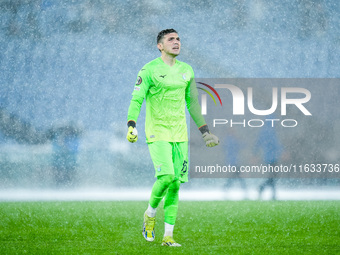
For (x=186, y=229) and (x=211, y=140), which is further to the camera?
(x=186, y=229)

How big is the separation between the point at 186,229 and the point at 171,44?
3.39 meters

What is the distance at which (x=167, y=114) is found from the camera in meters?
7.69

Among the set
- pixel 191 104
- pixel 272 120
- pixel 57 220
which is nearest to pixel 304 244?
pixel 191 104

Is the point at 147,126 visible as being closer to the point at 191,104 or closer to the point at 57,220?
the point at 191,104

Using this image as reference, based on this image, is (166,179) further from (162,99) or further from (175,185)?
(162,99)

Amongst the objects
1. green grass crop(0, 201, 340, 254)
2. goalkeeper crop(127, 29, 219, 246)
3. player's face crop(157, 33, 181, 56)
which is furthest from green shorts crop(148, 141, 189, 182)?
player's face crop(157, 33, 181, 56)

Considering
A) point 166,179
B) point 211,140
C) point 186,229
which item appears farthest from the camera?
point 186,229

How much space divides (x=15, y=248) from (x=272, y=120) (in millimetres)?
7966

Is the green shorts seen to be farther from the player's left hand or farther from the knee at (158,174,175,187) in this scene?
the player's left hand

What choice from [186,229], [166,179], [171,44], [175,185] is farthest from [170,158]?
[186,229]

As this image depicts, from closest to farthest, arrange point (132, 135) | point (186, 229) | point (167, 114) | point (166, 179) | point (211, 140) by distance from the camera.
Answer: point (132, 135) → point (166, 179) → point (167, 114) → point (211, 140) → point (186, 229)

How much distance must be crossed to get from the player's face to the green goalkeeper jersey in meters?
0.19

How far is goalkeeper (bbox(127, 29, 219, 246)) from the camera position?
7.59 metres

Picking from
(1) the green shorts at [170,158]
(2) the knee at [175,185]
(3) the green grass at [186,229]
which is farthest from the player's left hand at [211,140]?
(3) the green grass at [186,229]
